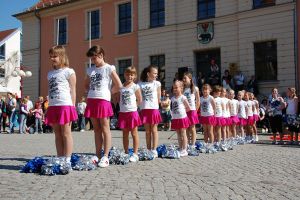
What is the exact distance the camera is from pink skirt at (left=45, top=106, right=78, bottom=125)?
7012 mm

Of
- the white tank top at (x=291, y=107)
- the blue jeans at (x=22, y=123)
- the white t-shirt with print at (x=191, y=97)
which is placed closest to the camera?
the white t-shirt with print at (x=191, y=97)

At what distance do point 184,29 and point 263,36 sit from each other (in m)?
5.36

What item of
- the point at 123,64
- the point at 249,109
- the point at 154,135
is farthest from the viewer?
the point at 123,64

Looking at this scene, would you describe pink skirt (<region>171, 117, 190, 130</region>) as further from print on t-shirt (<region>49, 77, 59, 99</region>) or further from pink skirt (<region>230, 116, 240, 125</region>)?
pink skirt (<region>230, 116, 240, 125</region>)

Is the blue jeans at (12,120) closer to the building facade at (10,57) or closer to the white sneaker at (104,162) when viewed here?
the white sneaker at (104,162)

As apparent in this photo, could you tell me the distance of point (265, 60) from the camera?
76.2 feet

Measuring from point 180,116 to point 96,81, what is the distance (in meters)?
2.64

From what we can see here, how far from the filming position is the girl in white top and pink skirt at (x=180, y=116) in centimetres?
950

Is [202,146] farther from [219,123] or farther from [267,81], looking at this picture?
[267,81]

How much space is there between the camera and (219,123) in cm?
1141

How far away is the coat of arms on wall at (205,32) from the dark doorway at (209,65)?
707mm

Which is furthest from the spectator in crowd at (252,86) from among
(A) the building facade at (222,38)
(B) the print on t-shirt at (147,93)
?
(B) the print on t-shirt at (147,93)

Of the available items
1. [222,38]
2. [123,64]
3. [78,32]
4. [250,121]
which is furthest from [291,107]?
[78,32]

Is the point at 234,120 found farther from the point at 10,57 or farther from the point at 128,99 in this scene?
the point at 10,57
